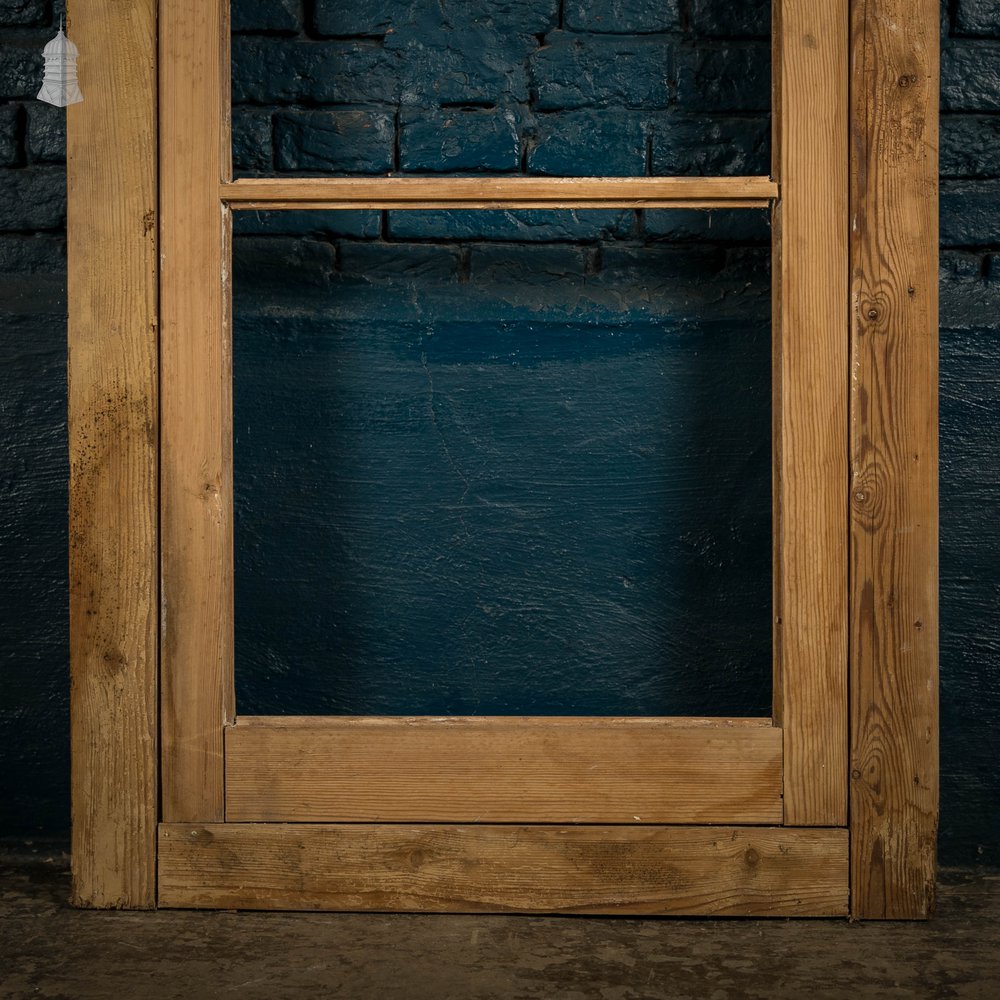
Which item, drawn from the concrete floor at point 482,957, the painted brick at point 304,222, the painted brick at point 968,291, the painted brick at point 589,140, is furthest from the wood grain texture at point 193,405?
the painted brick at point 968,291

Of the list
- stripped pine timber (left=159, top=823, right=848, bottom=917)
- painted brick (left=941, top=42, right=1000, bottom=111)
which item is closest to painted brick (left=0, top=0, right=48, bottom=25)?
stripped pine timber (left=159, top=823, right=848, bottom=917)

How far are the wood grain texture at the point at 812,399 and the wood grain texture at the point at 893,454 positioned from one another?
2 cm

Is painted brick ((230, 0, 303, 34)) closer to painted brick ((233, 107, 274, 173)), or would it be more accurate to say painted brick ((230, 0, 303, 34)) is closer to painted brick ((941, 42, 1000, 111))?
painted brick ((233, 107, 274, 173))

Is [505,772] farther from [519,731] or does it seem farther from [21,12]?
[21,12]

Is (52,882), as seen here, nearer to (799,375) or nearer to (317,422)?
(317,422)

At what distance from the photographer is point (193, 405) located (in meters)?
1.21

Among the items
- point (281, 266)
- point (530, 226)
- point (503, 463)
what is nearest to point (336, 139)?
point (281, 266)

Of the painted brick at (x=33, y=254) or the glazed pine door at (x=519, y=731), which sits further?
the painted brick at (x=33, y=254)

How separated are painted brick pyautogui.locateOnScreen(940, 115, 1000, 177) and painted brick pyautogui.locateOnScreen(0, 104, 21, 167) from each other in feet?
4.44

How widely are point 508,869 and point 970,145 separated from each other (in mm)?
1195

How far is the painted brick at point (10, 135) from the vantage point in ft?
4.85

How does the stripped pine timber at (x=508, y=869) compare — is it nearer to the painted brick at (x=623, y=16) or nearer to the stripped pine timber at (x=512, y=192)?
the stripped pine timber at (x=512, y=192)

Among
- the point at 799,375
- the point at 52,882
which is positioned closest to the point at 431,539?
the point at 799,375

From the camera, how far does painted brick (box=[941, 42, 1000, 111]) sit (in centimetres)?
145
